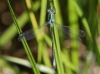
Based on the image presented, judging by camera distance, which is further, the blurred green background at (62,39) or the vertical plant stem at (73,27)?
the vertical plant stem at (73,27)

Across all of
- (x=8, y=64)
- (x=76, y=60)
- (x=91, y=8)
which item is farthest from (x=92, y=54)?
(x=8, y=64)

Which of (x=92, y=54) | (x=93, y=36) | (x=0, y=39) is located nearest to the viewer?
(x=93, y=36)

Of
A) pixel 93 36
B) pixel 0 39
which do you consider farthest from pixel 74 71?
pixel 0 39

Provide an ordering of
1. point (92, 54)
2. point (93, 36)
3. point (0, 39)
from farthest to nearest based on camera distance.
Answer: point (0, 39) < point (92, 54) < point (93, 36)

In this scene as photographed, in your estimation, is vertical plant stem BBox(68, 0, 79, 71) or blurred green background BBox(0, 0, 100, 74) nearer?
blurred green background BBox(0, 0, 100, 74)

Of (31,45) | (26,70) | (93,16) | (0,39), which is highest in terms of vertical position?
(93,16)

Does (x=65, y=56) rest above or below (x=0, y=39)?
below

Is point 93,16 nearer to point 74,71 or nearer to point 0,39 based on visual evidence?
point 74,71

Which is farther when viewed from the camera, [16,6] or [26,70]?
[16,6]
